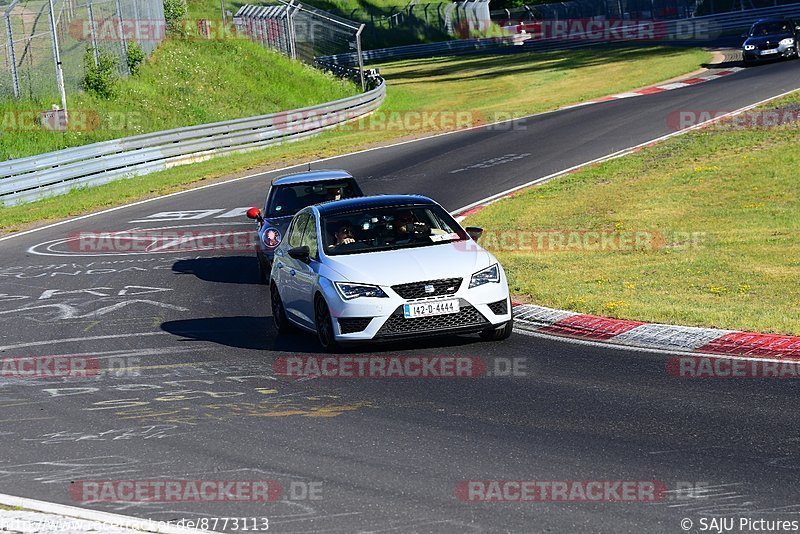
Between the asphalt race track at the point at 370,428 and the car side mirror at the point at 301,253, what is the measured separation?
3.01 feet

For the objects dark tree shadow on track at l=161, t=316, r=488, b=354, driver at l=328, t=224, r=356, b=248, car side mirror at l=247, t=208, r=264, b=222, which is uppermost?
driver at l=328, t=224, r=356, b=248

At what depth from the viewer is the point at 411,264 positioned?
11.8 m

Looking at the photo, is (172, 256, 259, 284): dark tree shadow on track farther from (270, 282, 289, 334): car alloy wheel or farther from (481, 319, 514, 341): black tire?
(481, 319, 514, 341): black tire

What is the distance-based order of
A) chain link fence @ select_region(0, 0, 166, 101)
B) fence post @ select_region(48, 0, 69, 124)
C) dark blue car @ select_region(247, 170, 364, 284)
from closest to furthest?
dark blue car @ select_region(247, 170, 364, 284)
fence post @ select_region(48, 0, 69, 124)
chain link fence @ select_region(0, 0, 166, 101)

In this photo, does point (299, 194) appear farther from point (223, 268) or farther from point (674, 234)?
point (674, 234)

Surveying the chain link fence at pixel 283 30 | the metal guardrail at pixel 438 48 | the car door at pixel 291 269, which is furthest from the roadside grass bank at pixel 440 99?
the car door at pixel 291 269

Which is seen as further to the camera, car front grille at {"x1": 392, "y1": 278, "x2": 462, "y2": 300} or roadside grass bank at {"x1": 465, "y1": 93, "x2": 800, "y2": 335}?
roadside grass bank at {"x1": 465, "y1": 93, "x2": 800, "y2": 335}

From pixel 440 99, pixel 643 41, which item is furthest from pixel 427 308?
pixel 643 41

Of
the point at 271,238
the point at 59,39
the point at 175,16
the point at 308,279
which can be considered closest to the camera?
the point at 308,279

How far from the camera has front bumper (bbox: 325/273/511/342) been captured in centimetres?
1143

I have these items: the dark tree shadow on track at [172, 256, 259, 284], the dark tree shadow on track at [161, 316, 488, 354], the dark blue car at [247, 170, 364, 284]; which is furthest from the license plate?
the dark tree shadow on track at [172, 256, 259, 284]

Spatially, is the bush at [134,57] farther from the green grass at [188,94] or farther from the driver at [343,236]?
the driver at [343,236]

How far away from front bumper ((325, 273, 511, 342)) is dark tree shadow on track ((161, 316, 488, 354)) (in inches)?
15.4

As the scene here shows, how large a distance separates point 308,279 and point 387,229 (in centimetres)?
101
